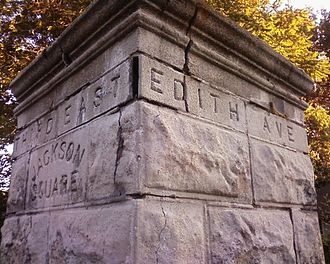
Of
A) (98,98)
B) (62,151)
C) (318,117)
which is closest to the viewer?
(98,98)

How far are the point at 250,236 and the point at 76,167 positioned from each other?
100 cm

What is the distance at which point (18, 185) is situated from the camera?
2539 mm

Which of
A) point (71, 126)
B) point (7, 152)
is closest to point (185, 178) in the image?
point (71, 126)

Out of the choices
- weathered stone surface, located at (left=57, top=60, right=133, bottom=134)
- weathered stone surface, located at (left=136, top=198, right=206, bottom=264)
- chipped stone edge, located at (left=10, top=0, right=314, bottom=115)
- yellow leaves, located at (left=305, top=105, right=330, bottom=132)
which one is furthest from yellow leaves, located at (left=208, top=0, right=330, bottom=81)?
weathered stone surface, located at (left=136, top=198, right=206, bottom=264)

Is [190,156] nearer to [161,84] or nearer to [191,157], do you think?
[191,157]

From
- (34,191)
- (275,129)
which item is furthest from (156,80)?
(34,191)

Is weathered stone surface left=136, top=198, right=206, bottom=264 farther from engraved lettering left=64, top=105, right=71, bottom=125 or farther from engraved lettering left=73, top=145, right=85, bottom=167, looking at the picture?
engraved lettering left=64, top=105, right=71, bottom=125

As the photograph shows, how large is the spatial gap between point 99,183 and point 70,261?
43 centimetres

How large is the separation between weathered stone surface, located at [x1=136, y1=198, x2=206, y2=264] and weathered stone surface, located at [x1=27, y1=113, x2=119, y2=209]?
0.79 ft

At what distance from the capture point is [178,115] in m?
1.71

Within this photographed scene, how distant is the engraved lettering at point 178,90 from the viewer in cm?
174

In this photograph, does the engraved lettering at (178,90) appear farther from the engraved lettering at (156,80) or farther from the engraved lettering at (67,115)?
the engraved lettering at (67,115)

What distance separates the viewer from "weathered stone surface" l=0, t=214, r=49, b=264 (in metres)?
2.05

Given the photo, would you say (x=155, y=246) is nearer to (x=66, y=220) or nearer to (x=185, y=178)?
(x=185, y=178)
